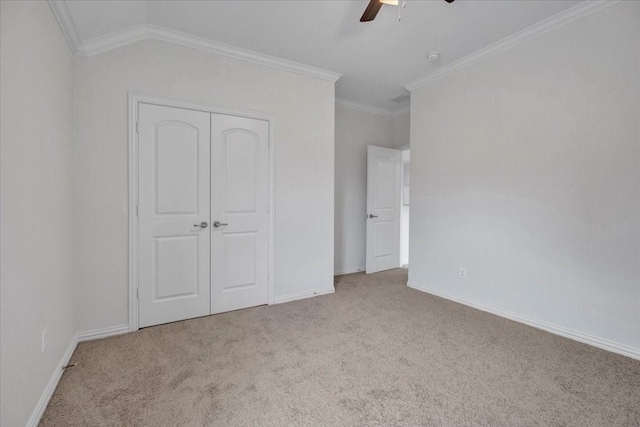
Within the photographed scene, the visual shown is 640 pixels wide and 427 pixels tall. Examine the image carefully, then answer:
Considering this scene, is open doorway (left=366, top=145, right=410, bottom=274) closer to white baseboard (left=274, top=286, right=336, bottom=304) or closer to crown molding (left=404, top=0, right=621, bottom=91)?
white baseboard (left=274, top=286, right=336, bottom=304)

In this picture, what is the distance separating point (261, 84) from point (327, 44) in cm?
80

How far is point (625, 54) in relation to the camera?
219 centimetres

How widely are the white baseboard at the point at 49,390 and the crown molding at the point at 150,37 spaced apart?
2.32m

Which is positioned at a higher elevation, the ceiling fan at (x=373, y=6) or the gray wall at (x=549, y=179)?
the ceiling fan at (x=373, y=6)

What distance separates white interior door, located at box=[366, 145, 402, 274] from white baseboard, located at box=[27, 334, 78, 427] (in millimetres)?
3560

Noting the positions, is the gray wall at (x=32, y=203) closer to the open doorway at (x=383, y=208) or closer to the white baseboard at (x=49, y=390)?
the white baseboard at (x=49, y=390)

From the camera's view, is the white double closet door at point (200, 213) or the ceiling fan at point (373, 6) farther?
the white double closet door at point (200, 213)

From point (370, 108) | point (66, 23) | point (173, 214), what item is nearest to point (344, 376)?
point (173, 214)

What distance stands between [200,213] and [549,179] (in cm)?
324

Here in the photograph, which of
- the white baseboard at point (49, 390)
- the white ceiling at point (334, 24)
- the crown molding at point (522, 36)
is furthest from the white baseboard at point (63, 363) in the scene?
the crown molding at point (522, 36)

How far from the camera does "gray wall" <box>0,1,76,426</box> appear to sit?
129 cm

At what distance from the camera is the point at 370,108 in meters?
4.80

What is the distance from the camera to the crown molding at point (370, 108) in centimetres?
456

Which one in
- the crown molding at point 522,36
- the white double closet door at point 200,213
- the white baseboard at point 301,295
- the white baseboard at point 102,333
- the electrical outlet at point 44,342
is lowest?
the white baseboard at point 102,333
